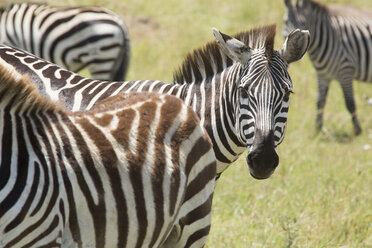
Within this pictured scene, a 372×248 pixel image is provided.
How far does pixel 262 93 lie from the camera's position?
432cm

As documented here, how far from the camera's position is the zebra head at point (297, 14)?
10641 mm

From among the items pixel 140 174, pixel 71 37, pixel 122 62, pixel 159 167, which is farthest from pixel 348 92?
pixel 140 174

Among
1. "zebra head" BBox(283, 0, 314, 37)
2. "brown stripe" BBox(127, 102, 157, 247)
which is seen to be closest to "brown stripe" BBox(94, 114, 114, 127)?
"brown stripe" BBox(127, 102, 157, 247)

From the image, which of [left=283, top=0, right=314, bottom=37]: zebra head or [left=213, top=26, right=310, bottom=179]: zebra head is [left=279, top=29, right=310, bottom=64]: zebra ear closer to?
[left=213, top=26, right=310, bottom=179]: zebra head

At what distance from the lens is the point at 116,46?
9.02 metres

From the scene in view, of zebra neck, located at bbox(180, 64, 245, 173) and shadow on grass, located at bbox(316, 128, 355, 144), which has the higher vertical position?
shadow on grass, located at bbox(316, 128, 355, 144)

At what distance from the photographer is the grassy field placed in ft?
18.5

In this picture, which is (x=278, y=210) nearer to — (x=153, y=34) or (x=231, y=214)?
(x=231, y=214)

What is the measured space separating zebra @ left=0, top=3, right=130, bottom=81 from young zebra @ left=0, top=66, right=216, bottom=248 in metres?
5.33

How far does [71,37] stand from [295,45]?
193 inches

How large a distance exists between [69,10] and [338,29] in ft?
15.5

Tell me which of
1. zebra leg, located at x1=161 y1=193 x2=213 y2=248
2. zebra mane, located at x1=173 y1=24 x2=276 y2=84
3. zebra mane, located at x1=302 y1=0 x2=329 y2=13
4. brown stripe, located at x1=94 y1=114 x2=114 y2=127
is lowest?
zebra leg, located at x1=161 y1=193 x2=213 y2=248

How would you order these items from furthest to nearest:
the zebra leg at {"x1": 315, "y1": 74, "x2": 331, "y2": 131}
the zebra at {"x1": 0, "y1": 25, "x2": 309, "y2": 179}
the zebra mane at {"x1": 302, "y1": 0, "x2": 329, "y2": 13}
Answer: the zebra mane at {"x1": 302, "y1": 0, "x2": 329, "y2": 13} < the zebra leg at {"x1": 315, "y1": 74, "x2": 331, "y2": 131} < the zebra at {"x1": 0, "y1": 25, "x2": 309, "y2": 179}

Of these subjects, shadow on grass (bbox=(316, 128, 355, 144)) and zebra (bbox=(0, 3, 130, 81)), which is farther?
shadow on grass (bbox=(316, 128, 355, 144))
